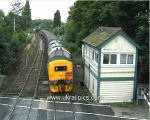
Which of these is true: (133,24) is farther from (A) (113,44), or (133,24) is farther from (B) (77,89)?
(B) (77,89)

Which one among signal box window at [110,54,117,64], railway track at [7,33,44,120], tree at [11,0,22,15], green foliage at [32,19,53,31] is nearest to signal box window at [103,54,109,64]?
signal box window at [110,54,117,64]

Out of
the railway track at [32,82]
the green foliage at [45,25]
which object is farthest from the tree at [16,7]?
the green foliage at [45,25]

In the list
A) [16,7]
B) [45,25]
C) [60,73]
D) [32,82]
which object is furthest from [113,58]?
[45,25]

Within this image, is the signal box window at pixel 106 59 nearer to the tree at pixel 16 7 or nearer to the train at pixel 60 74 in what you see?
the train at pixel 60 74

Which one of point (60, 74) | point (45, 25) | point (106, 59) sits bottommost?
point (60, 74)

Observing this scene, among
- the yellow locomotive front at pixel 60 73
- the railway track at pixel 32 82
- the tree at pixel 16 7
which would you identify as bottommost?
the railway track at pixel 32 82

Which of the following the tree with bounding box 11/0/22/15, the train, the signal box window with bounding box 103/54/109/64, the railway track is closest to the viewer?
the signal box window with bounding box 103/54/109/64

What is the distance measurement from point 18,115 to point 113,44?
7734 millimetres

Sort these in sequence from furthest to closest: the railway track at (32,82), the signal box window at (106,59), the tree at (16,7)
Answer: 1. the tree at (16,7)
2. the railway track at (32,82)
3. the signal box window at (106,59)

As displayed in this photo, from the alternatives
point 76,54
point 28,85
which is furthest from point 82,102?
point 76,54

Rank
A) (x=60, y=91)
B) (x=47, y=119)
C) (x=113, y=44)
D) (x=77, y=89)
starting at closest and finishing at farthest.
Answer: (x=47, y=119) → (x=113, y=44) → (x=60, y=91) → (x=77, y=89)

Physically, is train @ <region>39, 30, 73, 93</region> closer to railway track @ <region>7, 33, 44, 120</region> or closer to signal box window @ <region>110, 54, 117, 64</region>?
railway track @ <region>7, 33, 44, 120</region>

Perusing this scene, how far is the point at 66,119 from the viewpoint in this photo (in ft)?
47.1

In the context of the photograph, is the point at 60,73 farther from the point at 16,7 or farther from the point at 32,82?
the point at 16,7
